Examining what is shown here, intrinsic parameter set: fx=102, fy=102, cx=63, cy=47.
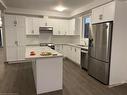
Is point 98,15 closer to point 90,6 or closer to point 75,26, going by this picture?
point 90,6

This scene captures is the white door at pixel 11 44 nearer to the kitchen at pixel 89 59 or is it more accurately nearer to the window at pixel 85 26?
the kitchen at pixel 89 59

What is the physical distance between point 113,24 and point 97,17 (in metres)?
0.73

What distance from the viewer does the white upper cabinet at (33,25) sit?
5480 millimetres

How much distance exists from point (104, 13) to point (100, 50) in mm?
1127

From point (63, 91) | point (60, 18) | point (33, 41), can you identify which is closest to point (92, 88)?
point (63, 91)

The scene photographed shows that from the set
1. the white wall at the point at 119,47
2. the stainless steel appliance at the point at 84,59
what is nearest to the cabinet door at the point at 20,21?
the stainless steel appliance at the point at 84,59

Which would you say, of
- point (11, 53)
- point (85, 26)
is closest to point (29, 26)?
point (11, 53)

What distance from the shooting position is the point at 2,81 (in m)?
3.30

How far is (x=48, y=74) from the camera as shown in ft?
8.75

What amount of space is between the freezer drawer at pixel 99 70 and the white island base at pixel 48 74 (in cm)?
131

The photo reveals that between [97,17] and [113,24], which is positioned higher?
[97,17]

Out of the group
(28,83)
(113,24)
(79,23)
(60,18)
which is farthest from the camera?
(60,18)

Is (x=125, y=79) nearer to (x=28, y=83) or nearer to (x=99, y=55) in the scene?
(x=99, y=55)

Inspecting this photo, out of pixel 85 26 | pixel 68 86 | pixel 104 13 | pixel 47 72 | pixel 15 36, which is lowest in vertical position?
pixel 68 86
